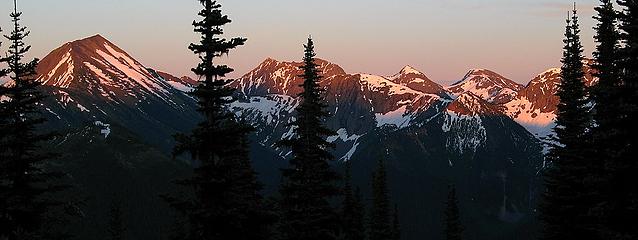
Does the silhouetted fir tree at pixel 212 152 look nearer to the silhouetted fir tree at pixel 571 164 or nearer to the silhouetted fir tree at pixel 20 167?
the silhouetted fir tree at pixel 20 167

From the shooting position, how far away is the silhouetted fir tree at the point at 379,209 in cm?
7312

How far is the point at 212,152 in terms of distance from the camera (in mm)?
27672

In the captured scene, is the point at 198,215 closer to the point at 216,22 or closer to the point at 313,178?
the point at 216,22

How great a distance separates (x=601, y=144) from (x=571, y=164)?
42.1 feet

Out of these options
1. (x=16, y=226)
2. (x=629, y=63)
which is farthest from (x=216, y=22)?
(x=629, y=63)

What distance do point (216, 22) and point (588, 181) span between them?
43.4 ft

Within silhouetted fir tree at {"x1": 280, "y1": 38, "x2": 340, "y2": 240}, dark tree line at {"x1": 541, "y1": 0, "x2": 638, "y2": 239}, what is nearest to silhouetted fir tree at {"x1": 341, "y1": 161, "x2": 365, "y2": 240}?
dark tree line at {"x1": 541, "y1": 0, "x2": 638, "y2": 239}

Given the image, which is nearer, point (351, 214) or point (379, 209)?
point (351, 214)

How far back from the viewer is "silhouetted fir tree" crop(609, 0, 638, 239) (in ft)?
80.4

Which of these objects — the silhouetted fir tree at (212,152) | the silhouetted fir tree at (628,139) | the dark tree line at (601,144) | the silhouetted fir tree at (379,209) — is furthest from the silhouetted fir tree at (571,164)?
the silhouetted fir tree at (379,209)

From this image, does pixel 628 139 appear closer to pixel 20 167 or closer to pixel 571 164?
pixel 571 164

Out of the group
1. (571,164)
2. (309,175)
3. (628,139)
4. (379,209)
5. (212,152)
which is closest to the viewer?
(628,139)

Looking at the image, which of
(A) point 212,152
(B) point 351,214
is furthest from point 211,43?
(B) point 351,214

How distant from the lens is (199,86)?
27531mm
